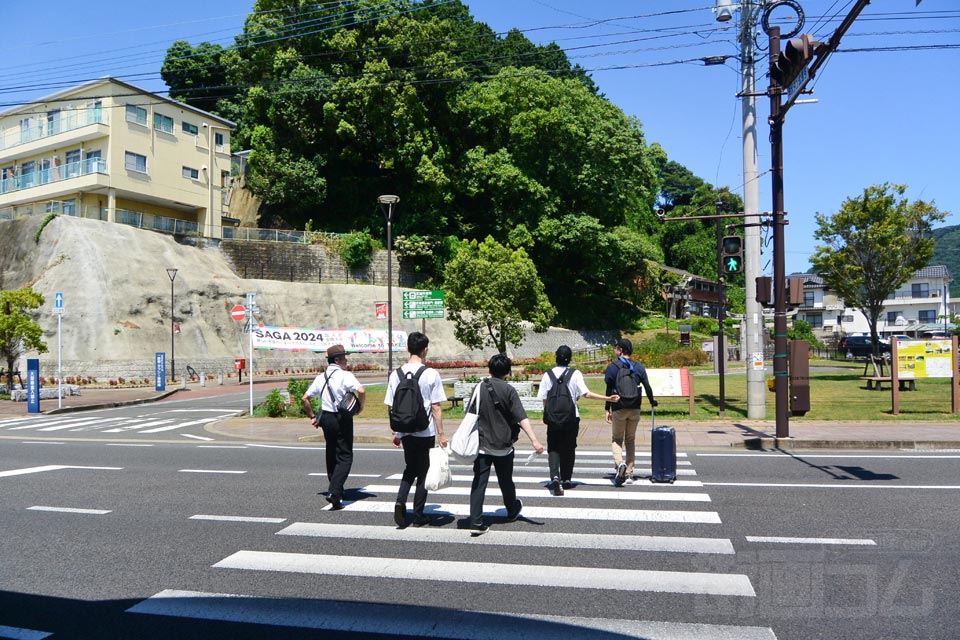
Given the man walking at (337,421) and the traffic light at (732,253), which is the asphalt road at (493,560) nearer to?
the man walking at (337,421)

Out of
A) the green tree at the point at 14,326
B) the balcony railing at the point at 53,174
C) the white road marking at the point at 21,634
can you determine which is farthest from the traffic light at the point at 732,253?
the balcony railing at the point at 53,174

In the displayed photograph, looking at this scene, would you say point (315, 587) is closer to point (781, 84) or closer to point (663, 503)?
point (663, 503)

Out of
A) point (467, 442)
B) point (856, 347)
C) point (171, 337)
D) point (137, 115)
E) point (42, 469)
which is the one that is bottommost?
point (42, 469)

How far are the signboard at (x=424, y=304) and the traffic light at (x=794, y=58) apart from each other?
50.3 feet

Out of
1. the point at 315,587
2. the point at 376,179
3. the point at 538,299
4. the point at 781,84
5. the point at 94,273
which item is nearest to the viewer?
the point at 315,587

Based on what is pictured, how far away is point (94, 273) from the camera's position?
39.7 metres

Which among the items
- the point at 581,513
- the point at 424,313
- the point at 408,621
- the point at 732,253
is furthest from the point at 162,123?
the point at 408,621

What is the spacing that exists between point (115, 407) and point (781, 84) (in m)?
25.4

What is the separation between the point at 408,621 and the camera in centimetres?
478

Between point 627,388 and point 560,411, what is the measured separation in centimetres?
136

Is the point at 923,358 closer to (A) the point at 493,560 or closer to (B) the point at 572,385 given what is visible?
(B) the point at 572,385

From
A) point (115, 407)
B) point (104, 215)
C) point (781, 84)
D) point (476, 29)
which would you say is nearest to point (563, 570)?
point (781, 84)

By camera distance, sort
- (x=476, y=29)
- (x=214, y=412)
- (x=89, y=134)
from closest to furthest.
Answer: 1. (x=214, y=412)
2. (x=89, y=134)
3. (x=476, y=29)

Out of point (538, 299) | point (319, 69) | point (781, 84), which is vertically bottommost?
point (538, 299)
